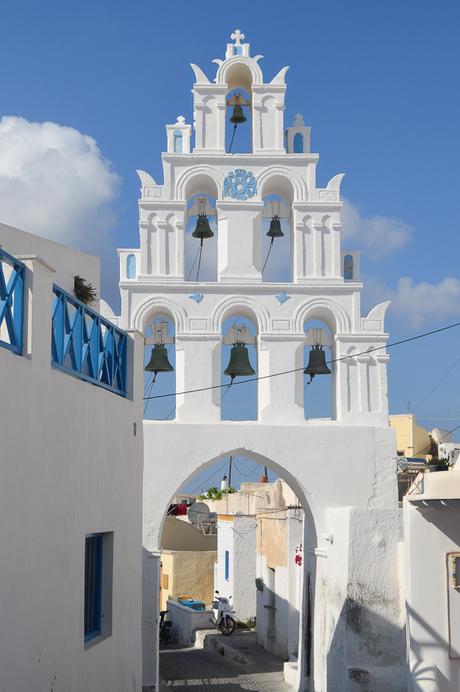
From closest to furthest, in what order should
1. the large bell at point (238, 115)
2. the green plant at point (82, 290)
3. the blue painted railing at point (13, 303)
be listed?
1. the blue painted railing at point (13, 303)
2. the green plant at point (82, 290)
3. the large bell at point (238, 115)

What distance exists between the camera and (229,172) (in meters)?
14.2

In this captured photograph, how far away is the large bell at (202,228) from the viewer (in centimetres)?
1473

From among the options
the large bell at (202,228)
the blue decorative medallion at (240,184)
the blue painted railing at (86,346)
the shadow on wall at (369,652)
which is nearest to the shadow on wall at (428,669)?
the shadow on wall at (369,652)

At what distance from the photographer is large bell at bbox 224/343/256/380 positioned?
552 inches

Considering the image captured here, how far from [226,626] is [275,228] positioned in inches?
395

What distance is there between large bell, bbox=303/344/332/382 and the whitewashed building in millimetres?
5425

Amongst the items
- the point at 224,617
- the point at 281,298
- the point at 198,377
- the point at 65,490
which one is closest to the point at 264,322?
the point at 281,298

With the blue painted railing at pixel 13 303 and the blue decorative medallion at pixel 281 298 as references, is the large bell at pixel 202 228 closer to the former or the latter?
the blue decorative medallion at pixel 281 298

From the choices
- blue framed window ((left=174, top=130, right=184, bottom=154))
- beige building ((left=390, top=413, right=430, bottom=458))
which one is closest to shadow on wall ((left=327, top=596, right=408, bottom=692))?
blue framed window ((left=174, top=130, right=184, bottom=154))

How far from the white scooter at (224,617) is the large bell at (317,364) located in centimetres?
893

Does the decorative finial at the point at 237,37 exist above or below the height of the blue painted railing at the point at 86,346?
above

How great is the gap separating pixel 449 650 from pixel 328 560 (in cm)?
280

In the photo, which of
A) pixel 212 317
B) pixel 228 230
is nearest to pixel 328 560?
pixel 212 317

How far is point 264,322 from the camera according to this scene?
13.9 metres
